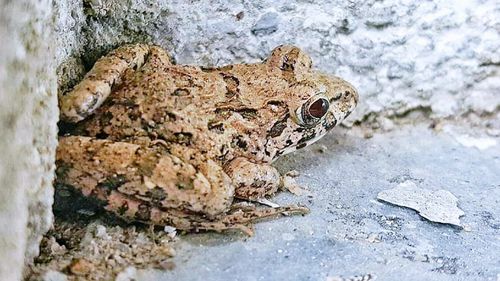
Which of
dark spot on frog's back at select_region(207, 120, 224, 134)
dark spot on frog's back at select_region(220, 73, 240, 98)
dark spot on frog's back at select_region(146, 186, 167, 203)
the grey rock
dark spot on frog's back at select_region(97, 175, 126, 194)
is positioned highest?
the grey rock

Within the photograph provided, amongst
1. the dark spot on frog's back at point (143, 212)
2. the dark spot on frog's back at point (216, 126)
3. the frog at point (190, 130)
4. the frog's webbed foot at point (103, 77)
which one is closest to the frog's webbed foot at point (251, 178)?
the frog at point (190, 130)

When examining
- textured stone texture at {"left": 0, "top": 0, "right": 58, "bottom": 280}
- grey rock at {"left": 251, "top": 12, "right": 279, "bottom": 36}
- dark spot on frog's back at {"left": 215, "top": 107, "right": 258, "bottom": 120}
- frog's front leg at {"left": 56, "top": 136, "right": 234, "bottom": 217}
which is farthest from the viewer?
grey rock at {"left": 251, "top": 12, "right": 279, "bottom": 36}

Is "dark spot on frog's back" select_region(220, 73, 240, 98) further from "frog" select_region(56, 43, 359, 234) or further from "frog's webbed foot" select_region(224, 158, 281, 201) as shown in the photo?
"frog's webbed foot" select_region(224, 158, 281, 201)

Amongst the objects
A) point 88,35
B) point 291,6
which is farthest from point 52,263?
point 291,6

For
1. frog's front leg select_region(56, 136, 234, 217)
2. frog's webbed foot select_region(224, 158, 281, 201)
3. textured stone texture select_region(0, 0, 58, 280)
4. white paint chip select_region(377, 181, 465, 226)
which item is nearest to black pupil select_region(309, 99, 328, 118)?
frog's webbed foot select_region(224, 158, 281, 201)

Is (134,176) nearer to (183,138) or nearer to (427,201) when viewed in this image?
(183,138)

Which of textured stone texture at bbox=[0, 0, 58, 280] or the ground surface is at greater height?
textured stone texture at bbox=[0, 0, 58, 280]

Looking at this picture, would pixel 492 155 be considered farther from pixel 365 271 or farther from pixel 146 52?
pixel 146 52

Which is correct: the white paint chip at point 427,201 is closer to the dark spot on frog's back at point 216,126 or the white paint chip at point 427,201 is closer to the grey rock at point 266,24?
the dark spot on frog's back at point 216,126

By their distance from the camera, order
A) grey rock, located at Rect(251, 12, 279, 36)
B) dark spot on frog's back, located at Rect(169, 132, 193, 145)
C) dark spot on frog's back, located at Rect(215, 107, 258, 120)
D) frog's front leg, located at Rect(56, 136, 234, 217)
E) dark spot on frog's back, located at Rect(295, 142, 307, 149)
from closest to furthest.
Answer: frog's front leg, located at Rect(56, 136, 234, 217)
dark spot on frog's back, located at Rect(169, 132, 193, 145)
dark spot on frog's back, located at Rect(215, 107, 258, 120)
dark spot on frog's back, located at Rect(295, 142, 307, 149)
grey rock, located at Rect(251, 12, 279, 36)
